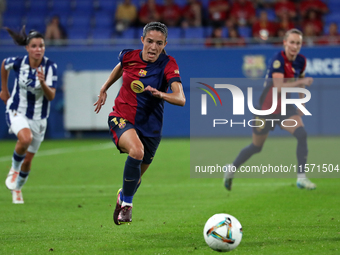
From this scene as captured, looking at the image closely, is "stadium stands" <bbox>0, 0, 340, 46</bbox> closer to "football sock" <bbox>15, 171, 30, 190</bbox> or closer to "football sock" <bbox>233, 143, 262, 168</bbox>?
"football sock" <bbox>233, 143, 262, 168</bbox>

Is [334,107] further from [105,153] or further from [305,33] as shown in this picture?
[105,153]

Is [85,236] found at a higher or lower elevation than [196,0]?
lower

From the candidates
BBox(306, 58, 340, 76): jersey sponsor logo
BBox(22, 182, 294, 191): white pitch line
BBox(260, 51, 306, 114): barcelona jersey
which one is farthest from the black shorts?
BBox(306, 58, 340, 76): jersey sponsor logo

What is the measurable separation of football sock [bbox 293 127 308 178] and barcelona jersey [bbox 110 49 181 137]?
3.10m

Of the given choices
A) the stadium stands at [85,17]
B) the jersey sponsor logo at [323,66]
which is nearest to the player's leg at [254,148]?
the jersey sponsor logo at [323,66]

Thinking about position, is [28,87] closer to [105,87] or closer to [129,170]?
[105,87]

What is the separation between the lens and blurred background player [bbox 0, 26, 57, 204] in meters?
7.17

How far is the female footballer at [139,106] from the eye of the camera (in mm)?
5129

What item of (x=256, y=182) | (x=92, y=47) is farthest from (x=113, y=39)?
(x=256, y=182)

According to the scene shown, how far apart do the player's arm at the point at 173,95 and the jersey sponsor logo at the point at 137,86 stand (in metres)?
0.40

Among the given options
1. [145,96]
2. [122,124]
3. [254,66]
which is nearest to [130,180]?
[122,124]

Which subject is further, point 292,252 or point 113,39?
point 113,39

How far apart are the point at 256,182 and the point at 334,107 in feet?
34.5

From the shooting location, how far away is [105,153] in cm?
1445
